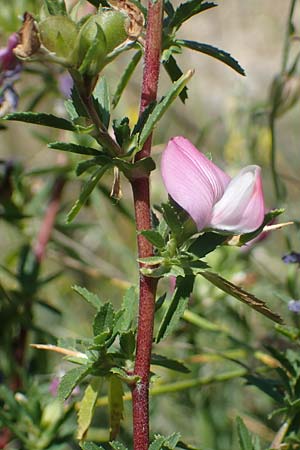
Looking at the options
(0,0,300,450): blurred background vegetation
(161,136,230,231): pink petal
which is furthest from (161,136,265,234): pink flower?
(0,0,300,450): blurred background vegetation

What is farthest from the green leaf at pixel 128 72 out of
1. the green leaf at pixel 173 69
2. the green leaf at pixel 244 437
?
the green leaf at pixel 244 437

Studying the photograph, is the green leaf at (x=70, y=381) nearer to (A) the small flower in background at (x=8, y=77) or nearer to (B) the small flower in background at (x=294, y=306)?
(B) the small flower in background at (x=294, y=306)

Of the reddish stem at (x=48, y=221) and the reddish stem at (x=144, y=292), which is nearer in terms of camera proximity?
the reddish stem at (x=144, y=292)

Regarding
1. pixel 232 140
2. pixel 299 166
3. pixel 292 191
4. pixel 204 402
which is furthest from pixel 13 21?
pixel 292 191

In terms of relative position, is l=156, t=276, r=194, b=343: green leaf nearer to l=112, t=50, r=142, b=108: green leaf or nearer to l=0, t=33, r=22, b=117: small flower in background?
l=112, t=50, r=142, b=108: green leaf

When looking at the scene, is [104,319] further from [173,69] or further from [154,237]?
[173,69]

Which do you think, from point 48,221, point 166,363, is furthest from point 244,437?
point 48,221
